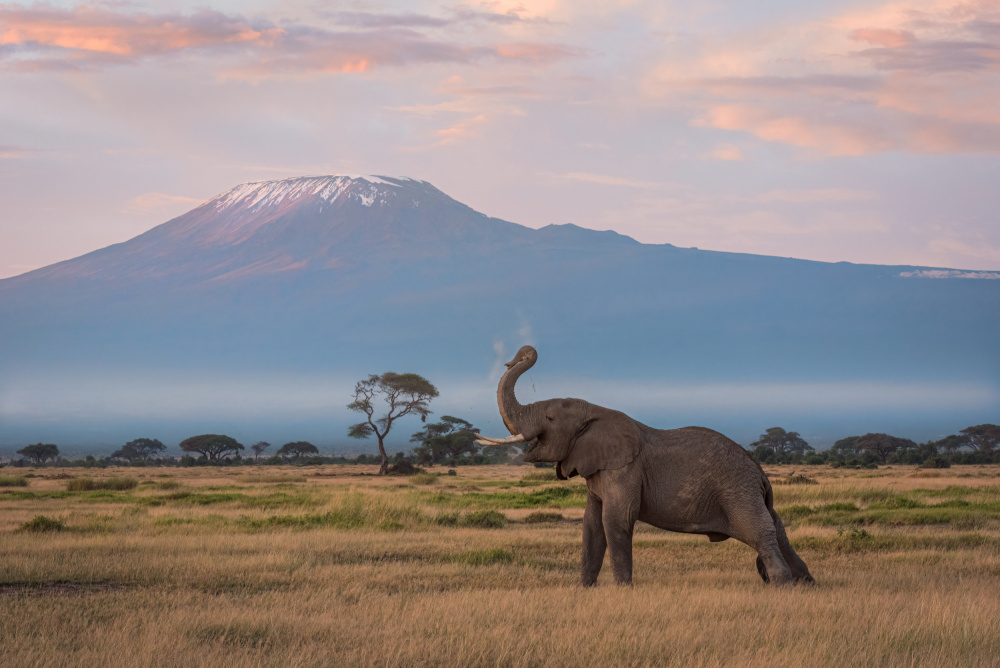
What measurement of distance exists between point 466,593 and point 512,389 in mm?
2495

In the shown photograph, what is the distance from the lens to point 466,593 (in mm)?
11516

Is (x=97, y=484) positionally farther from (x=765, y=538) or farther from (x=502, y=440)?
Answer: (x=765, y=538)

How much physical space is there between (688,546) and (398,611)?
8220 mm

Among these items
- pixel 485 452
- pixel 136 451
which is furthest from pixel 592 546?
pixel 136 451

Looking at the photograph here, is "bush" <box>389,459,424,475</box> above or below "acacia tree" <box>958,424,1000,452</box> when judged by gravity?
below

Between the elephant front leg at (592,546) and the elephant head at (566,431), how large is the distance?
60 centimetres

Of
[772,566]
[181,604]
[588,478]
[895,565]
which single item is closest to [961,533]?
[895,565]

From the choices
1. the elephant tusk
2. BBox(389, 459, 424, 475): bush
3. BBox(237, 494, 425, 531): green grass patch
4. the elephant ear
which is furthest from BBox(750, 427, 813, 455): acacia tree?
the elephant tusk

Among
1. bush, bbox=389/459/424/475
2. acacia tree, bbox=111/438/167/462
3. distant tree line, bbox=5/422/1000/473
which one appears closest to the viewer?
bush, bbox=389/459/424/475

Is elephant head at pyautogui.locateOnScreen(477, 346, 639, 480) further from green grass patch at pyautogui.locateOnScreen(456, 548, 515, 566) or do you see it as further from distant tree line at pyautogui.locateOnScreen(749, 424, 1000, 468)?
distant tree line at pyautogui.locateOnScreen(749, 424, 1000, 468)

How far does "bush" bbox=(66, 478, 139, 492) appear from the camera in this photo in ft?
115

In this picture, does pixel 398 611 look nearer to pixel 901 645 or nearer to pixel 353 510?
pixel 901 645

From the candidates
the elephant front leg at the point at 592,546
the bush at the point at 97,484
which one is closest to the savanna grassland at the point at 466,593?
the elephant front leg at the point at 592,546

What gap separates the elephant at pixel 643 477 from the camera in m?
12.0
